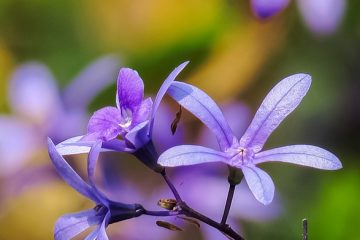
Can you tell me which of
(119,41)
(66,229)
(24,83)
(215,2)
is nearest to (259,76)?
(215,2)

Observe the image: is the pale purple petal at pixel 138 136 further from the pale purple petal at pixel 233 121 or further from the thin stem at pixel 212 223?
the pale purple petal at pixel 233 121

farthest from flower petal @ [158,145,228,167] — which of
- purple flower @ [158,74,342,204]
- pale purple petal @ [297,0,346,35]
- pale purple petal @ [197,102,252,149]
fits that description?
pale purple petal @ [297,0,346,35]

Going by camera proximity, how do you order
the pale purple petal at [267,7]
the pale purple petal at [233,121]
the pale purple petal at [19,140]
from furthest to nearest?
the pale purple petal at [19,140], the pale purple petal at [267,7], the pale purple petal at [233,121]

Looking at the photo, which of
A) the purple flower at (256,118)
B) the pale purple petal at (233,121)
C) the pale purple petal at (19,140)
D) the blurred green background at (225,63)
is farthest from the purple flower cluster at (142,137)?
the pale purple petal at (19,140)

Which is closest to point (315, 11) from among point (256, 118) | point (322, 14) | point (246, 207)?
point (322, 14)

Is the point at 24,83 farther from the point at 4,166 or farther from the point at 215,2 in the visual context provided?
the point at 215,2

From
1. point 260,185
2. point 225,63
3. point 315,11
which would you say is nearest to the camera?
point 260,185

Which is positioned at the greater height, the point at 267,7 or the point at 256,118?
the point at 267,7

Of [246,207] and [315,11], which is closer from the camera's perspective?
[246,207]

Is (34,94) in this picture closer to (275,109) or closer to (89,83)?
(89,83)
